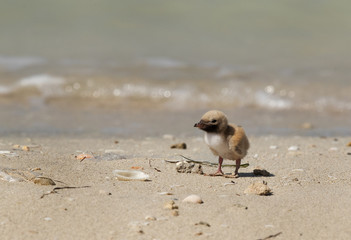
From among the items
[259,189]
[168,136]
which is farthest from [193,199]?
[168,136]

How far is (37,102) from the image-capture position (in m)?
8.96

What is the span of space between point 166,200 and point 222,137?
0.80m

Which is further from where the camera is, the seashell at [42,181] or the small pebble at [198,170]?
the small pebble at [198,170]

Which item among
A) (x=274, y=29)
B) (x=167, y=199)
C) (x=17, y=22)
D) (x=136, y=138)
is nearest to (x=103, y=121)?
(x=136, y=138)

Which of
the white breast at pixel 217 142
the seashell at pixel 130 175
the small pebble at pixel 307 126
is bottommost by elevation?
the small pebble at pixel 307 126

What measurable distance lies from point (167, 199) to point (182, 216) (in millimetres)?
274

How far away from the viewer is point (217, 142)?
3773 mm

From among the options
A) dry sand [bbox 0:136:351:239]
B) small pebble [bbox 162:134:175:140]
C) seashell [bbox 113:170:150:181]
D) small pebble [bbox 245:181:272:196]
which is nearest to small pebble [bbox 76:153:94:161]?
dry sand [bbox 0:136:351:239]

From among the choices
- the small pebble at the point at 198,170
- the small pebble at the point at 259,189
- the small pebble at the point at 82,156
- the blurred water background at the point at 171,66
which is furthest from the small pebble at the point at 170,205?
the blurred water background at the point at 171,66

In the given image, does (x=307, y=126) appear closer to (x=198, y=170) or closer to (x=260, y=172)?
(x=260, y=172)

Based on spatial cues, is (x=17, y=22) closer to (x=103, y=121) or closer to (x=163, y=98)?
(x=163, y=98)

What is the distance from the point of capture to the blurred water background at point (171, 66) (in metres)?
7.77

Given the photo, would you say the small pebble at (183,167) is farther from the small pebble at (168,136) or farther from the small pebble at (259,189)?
the small pebble at (168,136)

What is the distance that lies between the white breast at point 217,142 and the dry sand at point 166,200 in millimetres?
203
